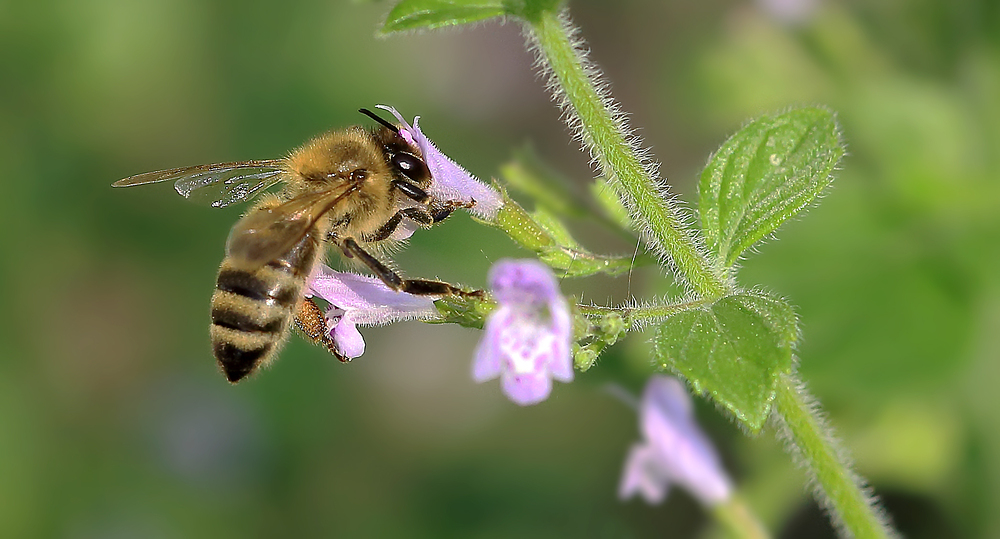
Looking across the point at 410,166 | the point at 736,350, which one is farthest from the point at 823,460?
the point at 410,166

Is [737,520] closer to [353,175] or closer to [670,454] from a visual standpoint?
[670,454]

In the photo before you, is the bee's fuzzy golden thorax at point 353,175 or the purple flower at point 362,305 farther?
the bee's fuzzy golden thorax at point 353,175

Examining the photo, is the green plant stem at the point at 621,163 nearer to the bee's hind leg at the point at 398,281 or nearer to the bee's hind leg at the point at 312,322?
the bee's hind leg at the point at 398,281

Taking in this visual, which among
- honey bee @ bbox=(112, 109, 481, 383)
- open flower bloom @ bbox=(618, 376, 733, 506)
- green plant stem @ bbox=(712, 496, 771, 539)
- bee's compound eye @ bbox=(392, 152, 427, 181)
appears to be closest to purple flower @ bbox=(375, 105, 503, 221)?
honey bee @ bbox=(112, 109, 481, 383)

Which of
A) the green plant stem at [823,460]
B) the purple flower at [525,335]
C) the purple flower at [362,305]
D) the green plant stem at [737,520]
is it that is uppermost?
the purple flower at [525,335]

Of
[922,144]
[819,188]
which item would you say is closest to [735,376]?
[819,188]

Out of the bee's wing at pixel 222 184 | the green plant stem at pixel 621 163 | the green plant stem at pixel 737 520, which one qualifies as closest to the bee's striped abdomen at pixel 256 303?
the bee's wing at pixel 222 184

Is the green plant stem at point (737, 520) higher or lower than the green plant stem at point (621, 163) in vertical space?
lower
